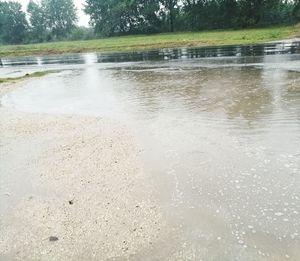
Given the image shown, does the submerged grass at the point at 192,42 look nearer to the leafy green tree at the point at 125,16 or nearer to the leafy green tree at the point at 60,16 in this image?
the leafy green tree at the point at 125,16

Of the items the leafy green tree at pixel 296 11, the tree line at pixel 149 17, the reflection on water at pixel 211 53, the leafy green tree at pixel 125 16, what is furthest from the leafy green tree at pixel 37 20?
the reflection on water at pixel 211 53

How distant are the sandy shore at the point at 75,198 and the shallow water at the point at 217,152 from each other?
34cm

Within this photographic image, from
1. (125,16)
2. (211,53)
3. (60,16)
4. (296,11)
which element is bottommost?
(211,53)

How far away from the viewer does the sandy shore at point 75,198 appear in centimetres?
429

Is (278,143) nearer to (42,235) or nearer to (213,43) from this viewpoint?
(42,235)

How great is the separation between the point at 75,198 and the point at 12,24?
105m

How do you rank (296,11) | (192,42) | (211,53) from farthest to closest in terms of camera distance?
(296,11) < (192,42) < (211,53)

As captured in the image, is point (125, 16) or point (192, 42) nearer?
point (192, 42)

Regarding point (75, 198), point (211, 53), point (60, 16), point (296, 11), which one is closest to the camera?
point (75, 198)

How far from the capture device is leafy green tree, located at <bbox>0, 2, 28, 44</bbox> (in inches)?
3855

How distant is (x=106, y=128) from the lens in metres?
8.95

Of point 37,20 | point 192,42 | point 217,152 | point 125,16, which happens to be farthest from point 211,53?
point 37,20

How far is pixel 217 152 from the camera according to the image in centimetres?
677

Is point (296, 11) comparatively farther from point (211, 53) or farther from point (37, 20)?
point (37, 20)
